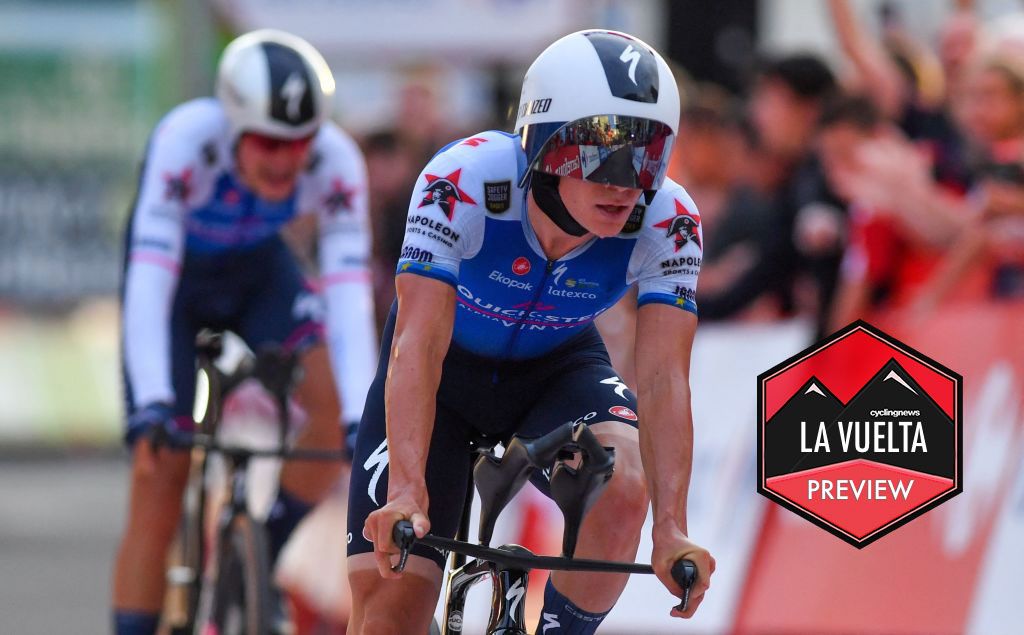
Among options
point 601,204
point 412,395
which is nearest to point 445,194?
point 601,204

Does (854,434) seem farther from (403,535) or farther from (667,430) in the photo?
(403,535)

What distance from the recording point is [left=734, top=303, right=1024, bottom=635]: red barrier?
6.72 m

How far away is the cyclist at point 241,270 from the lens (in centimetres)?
597

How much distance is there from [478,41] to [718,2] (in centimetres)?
475

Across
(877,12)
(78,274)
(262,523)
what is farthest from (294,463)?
(78,274)

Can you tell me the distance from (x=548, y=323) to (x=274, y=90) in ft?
6.35

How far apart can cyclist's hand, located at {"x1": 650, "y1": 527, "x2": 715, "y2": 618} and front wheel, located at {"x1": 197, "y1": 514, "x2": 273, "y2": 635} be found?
2.28m

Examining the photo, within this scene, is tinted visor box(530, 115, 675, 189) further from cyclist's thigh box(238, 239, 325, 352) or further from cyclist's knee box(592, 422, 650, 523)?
cyclist's thigh box(238, 239, 325, 352)

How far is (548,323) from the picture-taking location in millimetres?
4395

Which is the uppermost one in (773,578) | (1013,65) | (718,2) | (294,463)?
(718,2)

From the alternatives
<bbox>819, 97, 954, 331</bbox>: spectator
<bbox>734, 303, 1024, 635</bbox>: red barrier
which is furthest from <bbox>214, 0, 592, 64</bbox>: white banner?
<bbox>734, 303, 1024, 635</bbox>: red barrier

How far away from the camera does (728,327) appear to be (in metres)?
8.16

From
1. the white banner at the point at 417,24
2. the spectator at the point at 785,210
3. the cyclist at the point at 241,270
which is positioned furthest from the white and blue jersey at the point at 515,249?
the white banner at the point at 417,24

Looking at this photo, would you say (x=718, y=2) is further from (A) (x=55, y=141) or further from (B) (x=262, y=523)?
(B) (x=262, y=523)
